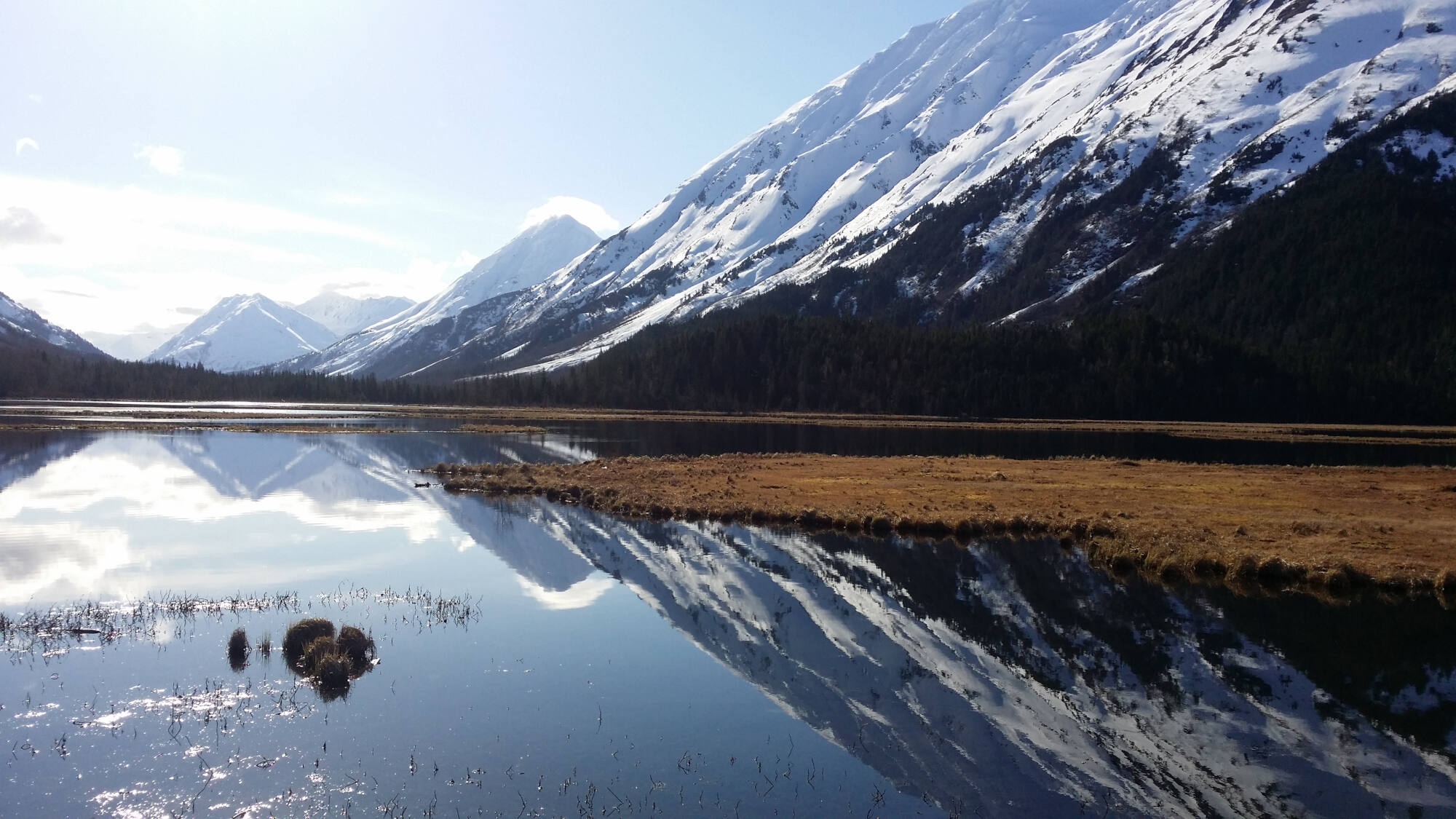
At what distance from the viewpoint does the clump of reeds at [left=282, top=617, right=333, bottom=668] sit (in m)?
22.1

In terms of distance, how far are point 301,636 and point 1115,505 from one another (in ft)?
130

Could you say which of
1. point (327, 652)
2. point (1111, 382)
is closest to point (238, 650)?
point (327, 652)

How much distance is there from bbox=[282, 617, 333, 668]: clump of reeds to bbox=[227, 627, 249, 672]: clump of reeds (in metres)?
0.88

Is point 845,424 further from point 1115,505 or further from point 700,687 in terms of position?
point 700,687

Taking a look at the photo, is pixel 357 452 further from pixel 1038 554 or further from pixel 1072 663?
pixel 1072 663

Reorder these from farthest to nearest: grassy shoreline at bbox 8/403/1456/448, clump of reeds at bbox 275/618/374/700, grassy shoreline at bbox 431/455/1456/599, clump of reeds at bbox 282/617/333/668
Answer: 1. grassy shoreline at bbox 8/403/1456/448
2. grassy shoreline at bbox 431/455/1456/599
3. clump of reeds at bbox 282/617/333/668
4. clump of reeds at bbox 275/618/374/700

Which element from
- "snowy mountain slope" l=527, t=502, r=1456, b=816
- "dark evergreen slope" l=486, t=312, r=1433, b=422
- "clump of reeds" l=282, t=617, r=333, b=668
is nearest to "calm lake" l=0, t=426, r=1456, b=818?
"snowy mountain slope" l=527, t=502, r=1456, b=816

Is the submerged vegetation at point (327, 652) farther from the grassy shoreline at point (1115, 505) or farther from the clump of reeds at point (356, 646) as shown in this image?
the grassy shoreline at point (1115, 505)

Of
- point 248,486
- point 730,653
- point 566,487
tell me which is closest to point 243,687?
point 730,653

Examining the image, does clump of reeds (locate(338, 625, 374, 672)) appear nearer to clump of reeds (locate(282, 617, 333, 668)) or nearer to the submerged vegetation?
the submerged vegetation

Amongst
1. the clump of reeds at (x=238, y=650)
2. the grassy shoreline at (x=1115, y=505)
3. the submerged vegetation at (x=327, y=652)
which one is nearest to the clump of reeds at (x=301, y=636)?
the submerged vegetation at (x=327, y=652)

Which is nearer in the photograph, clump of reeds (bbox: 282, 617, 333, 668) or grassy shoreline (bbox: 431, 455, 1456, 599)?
clump of reeds (bbox: 282, 617, 333, 668)

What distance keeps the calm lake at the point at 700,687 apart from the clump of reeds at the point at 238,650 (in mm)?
257

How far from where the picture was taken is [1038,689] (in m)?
20.7
